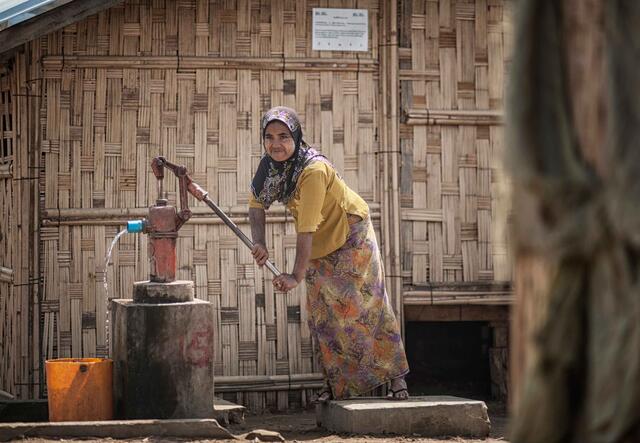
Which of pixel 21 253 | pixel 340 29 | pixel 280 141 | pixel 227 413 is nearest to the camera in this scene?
pixel 280 141

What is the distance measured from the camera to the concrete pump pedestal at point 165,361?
5.55m

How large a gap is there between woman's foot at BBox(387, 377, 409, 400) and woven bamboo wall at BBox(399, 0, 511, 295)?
1.46 metres

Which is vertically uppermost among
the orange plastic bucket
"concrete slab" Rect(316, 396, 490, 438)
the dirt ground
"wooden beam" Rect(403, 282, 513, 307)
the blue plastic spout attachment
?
the blue plastic spout attachment

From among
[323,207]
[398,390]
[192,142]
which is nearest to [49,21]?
[192,142]

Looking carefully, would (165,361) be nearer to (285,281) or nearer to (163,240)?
(163,240)

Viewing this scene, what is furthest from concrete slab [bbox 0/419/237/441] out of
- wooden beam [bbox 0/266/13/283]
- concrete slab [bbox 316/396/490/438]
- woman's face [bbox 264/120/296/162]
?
wooden beam [bbox 0/266/13/283]

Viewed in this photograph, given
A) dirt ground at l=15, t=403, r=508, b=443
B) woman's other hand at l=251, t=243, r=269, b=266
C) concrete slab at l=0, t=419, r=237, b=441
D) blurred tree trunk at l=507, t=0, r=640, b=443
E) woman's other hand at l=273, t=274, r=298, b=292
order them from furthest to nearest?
woman's other hand at l=251, t=243, r=269, b=266 < woman's other hand at l=273, t=274, r=298, b=292 < dirt ground at l=15, t=403, r=508, b=443 < concrete slab at l=0, t=419, r=237, b=441 < blurred tree trunk at l=507, t=0, r=640, b=443

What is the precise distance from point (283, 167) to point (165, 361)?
1263 mm

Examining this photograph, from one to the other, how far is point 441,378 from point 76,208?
10.4 feet

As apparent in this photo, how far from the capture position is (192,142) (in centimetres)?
734

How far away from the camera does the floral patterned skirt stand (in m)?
6.04

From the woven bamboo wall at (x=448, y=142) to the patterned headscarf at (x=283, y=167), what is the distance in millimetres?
1642

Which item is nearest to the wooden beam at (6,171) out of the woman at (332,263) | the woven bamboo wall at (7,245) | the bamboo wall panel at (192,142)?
the woven bamboo wall at (7,245)

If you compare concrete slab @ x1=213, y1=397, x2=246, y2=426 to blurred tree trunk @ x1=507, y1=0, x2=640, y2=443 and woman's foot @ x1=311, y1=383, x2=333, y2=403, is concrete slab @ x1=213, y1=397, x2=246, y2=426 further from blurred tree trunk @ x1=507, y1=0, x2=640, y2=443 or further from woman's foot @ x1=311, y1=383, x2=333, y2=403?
blurred tree trunk @ x1=507, y1=0, x2=640, y2=443
